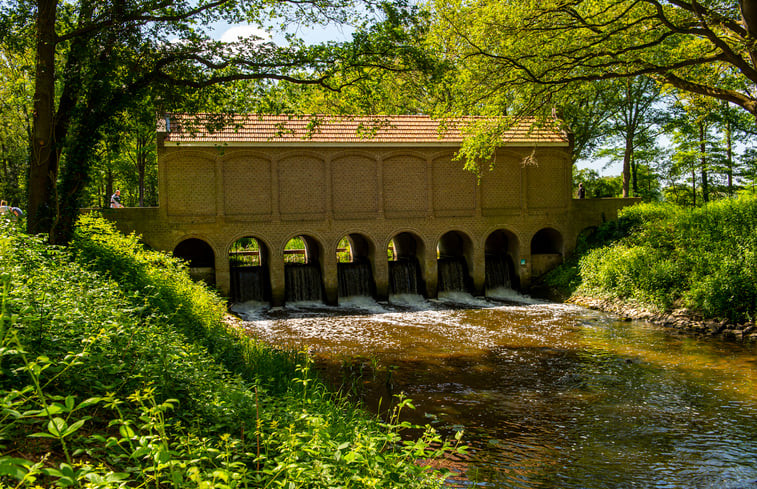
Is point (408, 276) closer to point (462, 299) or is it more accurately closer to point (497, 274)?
point (462, 299)

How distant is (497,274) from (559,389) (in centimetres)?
1394

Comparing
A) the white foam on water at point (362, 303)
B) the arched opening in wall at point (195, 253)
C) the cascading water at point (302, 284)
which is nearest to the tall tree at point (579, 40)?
→ the white foam on water at point (362, 303)

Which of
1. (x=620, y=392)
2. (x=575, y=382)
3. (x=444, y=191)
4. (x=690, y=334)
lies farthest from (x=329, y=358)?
(x=444, y=191)

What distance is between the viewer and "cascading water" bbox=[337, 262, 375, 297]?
22469 millimetres

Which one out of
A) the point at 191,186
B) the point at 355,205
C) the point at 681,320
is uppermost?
the point at 191,186

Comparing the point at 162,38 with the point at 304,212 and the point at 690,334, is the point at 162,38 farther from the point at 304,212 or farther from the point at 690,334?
the point at 690,334

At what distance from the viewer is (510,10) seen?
44.5ft

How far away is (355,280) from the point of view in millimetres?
22688

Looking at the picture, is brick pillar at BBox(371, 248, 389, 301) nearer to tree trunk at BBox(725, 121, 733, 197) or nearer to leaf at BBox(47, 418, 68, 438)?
leaf at BBox(47, 418, 68, 438)

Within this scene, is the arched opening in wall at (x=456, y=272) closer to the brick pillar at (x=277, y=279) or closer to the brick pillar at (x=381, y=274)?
the brick pillar at (x=381, y=274)

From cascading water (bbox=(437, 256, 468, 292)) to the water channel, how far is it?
191 inches

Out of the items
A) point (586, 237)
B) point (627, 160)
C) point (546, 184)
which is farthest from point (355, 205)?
point (627, 160)

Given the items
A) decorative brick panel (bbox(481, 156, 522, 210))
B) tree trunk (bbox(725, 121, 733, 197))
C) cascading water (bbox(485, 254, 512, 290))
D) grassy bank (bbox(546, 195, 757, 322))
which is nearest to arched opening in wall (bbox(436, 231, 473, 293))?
cascading water (bbox(485, 254, 512, 290))

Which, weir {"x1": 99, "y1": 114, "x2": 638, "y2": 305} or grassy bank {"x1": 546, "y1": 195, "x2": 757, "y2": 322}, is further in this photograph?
weir {"x1": 99, "y1": 114, "x2": 638, "y2": 305}
